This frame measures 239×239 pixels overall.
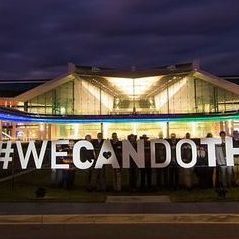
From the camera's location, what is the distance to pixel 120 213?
1376cm

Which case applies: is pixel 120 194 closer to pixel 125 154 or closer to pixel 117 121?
pixel 125 154

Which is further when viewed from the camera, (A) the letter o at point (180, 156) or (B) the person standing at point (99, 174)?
(B) the person standing at point (99, 174)

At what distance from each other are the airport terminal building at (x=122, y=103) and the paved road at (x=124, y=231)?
83629 mm

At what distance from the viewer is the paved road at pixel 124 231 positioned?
11.2 meters

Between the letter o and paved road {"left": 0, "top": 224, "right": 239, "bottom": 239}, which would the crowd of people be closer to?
the letter o

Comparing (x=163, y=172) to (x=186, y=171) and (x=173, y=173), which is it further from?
(x=186, y=171)

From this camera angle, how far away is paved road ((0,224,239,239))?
36.7 feet

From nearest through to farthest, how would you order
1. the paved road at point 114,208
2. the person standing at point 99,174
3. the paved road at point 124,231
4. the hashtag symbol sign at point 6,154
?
the paved road at point 124,231 → the paved road at point 114,208 → the person standing at point 99,174 → the hashtag symbol sign at point 6,154

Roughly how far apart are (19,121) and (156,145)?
79105 millimetres

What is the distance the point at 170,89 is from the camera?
403 feet

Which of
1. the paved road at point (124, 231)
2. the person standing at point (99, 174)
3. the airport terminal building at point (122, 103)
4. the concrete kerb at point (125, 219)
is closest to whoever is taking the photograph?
the paved road at point (124, 231)

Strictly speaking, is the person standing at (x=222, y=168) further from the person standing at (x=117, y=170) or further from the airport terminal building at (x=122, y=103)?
the airport terminal building at (x=122, y=103)

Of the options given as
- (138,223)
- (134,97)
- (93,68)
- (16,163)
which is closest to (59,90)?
(93,68)

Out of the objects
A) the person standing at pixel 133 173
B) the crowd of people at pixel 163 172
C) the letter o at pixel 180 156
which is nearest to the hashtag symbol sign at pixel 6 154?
the crowd of people at pixel 163 172
